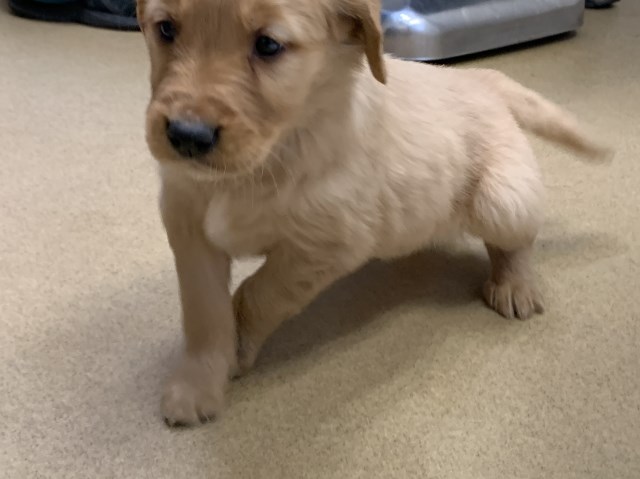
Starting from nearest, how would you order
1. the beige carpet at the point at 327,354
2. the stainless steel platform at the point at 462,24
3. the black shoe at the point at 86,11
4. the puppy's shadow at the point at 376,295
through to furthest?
the beige carpet at the point at 327,354 < the puppy's shadow at the point at 376,295 < the stainless steel platform at the point at 462,24 < the black shoe at the point at 86,11

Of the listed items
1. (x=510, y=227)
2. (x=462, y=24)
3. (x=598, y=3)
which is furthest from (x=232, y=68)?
(x=598, y=3)

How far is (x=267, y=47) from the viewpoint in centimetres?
119

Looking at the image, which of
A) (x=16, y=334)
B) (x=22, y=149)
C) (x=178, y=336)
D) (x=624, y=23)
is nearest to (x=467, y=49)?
(x=624, y=23)

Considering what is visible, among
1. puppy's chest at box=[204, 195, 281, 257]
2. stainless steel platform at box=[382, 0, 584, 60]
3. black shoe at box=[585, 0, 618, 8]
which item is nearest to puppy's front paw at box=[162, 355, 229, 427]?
puppy's chest at box=[204, 195, 281, 257]

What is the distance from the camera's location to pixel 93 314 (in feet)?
5.53

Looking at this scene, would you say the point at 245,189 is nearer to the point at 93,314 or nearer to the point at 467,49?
the point at 93,314

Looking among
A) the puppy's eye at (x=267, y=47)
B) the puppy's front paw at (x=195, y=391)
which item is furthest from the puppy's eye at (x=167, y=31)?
the puppy's front paw at (x=195, y=391)

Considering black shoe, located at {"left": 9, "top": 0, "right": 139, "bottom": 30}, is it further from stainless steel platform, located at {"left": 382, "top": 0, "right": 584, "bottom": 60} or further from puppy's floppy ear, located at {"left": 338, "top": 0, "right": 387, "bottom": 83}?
puppy's floppy ear, located at {"left": 338, "top": 0, "right": 387, "bottom": 83}

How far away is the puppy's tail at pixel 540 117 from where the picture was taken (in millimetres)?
1888

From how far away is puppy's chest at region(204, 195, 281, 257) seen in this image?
54.4 inches

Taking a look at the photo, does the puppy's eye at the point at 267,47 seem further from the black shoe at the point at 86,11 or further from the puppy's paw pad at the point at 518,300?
the black shoe at the point at 86,11

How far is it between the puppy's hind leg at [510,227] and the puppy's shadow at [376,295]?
0.09 metres

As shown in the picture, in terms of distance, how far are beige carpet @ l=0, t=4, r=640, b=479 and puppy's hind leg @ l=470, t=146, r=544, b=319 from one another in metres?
0.05

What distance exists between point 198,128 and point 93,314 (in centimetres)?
69
